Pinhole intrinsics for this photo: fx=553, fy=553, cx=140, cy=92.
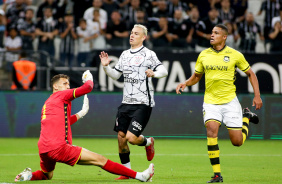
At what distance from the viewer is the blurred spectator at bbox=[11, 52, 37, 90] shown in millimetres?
15865

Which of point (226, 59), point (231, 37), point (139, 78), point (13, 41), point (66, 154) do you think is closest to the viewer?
point (66, 154)

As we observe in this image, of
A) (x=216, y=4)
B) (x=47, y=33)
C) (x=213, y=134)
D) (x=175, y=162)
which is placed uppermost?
(x=216, y=4)

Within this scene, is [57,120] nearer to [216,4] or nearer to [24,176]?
[24,176]

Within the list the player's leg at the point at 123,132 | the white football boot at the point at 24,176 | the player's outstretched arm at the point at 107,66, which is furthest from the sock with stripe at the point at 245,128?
the white football boot at the point at 24,176

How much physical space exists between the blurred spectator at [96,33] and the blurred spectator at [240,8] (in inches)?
171

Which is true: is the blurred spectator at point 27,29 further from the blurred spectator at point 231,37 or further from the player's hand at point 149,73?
the player's hand at point 149,73

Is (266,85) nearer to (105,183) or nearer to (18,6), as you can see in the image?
(18,6)

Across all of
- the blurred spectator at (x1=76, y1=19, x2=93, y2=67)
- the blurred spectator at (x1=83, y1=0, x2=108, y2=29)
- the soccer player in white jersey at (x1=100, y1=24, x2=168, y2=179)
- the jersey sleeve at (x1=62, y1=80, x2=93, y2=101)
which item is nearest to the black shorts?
the soccer player in white jersey at (x1=100, y1=24, x2=168, y2=179)

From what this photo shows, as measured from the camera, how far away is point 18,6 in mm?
17922

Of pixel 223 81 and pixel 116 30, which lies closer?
pixel 223 81

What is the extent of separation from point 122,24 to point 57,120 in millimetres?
9948

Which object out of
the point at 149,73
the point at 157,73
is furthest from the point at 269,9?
the point at 149,73

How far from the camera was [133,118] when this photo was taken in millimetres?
8562

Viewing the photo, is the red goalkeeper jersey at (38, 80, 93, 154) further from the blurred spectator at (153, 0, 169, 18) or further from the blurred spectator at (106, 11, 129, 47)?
the blurred spectator at (153, 0, 169, 18)
